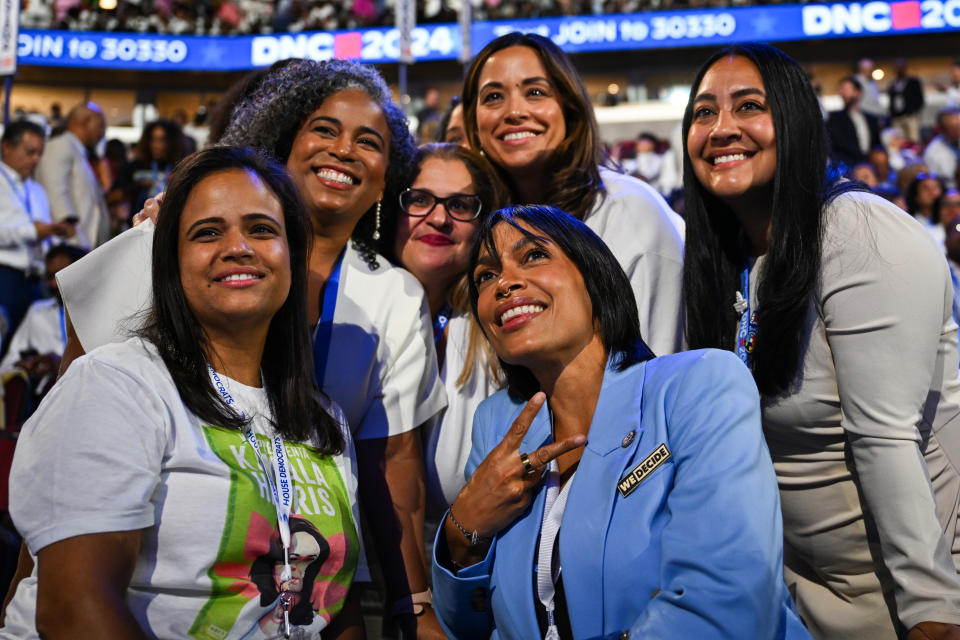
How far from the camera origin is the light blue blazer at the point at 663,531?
1.63 metres

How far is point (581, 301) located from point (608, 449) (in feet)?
1.22

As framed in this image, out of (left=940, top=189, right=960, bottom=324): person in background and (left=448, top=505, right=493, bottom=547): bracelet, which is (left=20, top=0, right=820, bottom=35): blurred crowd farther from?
(left=448, top=505, right=493, bottom=547): bracelet

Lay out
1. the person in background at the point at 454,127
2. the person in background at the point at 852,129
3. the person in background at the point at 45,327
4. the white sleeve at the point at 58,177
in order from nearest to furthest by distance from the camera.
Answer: the person in background at the point at 454,127
the person in background at the point at 45,327
the white sleeve at the point at 58,177
the person in background at the point at 852,129

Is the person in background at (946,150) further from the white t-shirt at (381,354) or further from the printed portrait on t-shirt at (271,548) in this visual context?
the printed portrait on t-shirt at (271,548)

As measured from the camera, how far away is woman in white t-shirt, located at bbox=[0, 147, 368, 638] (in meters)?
1.63

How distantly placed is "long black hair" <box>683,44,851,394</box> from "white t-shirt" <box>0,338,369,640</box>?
3.68 feet

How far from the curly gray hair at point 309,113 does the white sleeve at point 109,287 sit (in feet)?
2.10

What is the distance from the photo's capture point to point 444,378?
2.84 meters

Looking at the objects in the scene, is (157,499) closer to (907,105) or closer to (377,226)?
(377,226)

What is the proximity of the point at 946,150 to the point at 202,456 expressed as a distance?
10468mm

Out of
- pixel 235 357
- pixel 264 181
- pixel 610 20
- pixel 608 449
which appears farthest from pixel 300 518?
pixel 610 20

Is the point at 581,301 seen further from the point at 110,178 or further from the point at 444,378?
the point at 110,178

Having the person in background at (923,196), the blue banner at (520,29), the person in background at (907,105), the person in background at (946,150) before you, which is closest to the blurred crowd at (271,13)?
the blue banner at (520,29)

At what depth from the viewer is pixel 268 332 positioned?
2.20 metres
